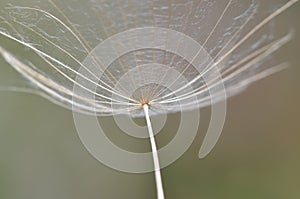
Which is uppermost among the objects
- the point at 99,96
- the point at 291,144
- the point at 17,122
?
the point at 17,122

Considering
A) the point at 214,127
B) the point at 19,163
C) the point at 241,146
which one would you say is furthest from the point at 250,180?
the point at 19,163

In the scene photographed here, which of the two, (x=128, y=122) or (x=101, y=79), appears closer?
(x=101, y=79)

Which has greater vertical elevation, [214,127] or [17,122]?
[17,122]

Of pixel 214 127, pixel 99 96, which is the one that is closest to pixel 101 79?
pixel 99 96

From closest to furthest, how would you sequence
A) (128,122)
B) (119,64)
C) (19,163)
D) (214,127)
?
(119,64) < (128,122) < (214,127) < (19,163)

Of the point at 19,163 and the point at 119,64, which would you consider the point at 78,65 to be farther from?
the point at 19,163

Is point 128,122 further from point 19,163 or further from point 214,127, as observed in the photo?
point 19,163

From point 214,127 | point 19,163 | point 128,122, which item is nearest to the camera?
point 128,122
